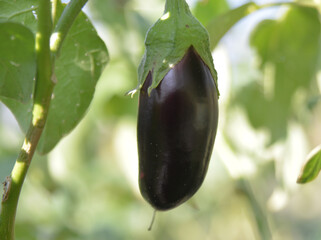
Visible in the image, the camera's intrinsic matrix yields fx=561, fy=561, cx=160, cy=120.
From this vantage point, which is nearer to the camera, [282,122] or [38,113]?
[38,113]

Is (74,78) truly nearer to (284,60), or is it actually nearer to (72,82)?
(72,82)

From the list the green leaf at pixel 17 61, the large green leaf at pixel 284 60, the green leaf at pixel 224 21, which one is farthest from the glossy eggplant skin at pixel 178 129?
the large green leaf at pixel 284 60

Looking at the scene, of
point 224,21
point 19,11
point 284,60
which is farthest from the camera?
point 284,60

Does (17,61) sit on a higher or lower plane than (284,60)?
higher

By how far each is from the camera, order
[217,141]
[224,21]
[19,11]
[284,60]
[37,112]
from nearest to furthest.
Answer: [37,112] < [19,11] < [224,21] < [284,60] < [217,141]

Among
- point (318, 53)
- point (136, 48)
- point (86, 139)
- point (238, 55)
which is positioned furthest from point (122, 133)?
point (238, 55)

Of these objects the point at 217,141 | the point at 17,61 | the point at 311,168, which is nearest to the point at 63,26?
the point at 17,61

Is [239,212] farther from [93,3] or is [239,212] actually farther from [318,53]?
[318,53]
